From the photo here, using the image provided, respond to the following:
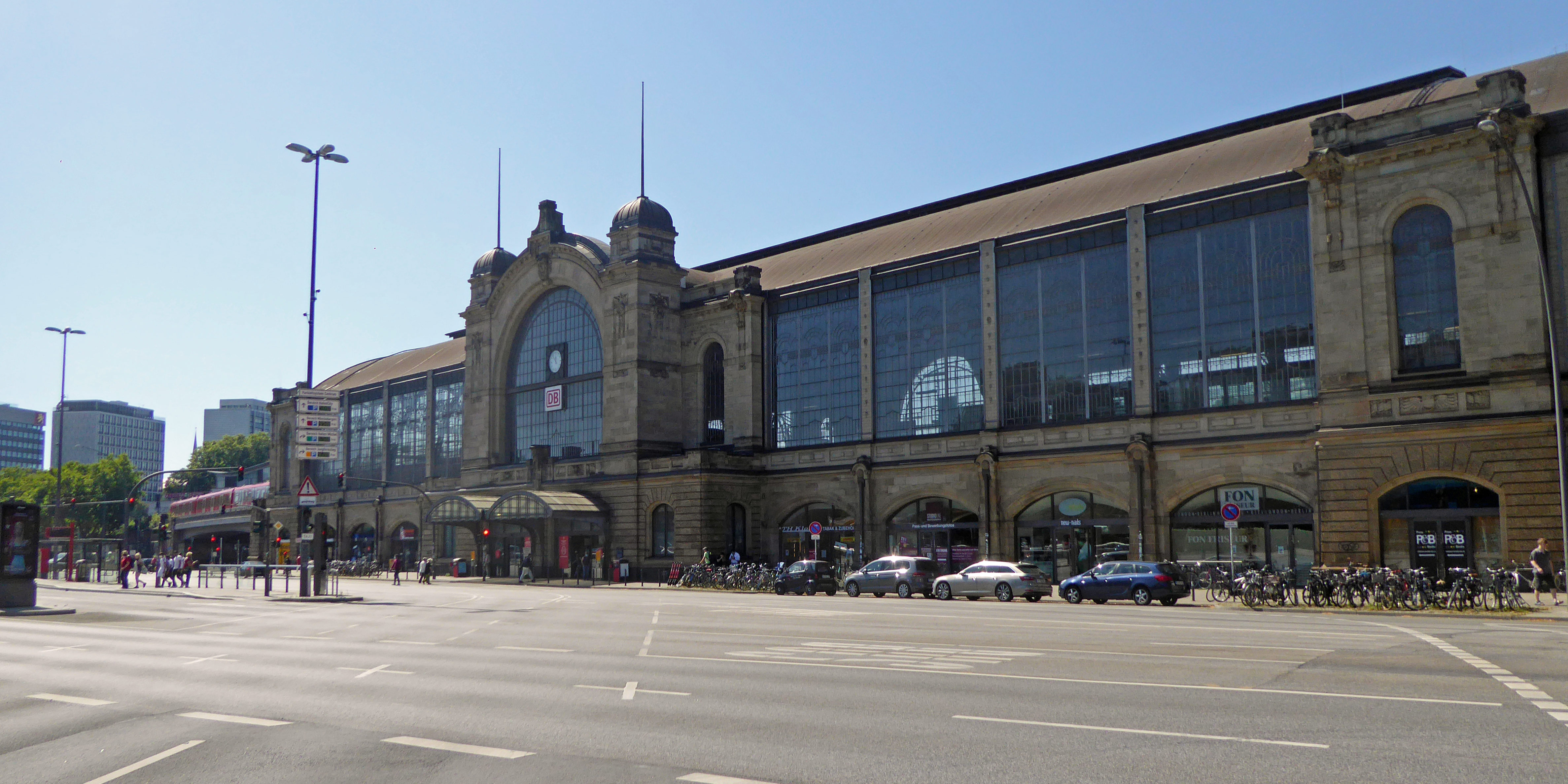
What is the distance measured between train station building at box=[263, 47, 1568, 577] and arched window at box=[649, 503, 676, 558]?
0.19 m

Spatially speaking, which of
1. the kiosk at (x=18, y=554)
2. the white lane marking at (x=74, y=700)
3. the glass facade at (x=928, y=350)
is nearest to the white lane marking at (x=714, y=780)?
the white lane marking at (x=74, y=700)

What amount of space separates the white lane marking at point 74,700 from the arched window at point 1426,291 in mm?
35358

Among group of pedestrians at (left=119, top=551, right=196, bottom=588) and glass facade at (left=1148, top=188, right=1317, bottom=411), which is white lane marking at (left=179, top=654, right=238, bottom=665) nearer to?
glass facade at (left=1148, top=188, right=1317, bottom=411)

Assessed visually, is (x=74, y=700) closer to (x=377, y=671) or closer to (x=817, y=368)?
(x=377, y=671)

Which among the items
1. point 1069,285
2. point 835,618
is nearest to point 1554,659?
point 835,618

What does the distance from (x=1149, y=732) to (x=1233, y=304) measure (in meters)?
34.2

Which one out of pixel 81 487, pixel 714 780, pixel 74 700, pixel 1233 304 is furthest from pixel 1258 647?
pixel 81 487

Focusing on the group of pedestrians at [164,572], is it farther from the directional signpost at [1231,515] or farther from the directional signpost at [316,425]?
the directional signpost at [1231,515]

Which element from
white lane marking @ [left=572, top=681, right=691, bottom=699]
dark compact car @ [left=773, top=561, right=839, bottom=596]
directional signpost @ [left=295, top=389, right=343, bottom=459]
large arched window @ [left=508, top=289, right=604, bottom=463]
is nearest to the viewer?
white lane marking @ [left=572, top=681, right=691, bottom=699]

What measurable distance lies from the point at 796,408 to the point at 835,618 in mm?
30343

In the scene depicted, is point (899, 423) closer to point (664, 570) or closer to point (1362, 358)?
point (664, 570)

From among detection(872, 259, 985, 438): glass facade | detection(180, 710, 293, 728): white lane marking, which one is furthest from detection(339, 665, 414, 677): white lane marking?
detection(872, 259, 985, 438): glass facade

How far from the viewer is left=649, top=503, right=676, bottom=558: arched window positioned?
58.9 m

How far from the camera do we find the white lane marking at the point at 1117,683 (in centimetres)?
1162
